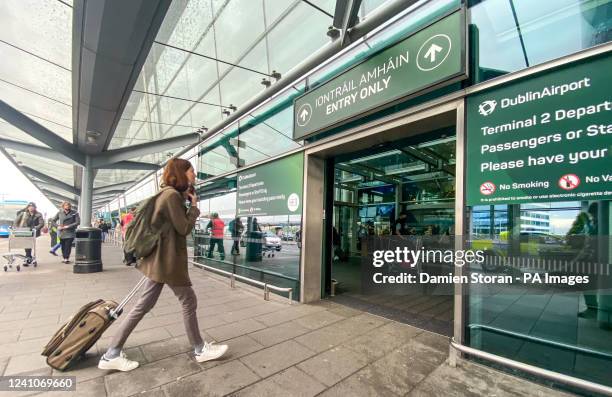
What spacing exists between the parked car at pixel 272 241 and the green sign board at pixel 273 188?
444mm

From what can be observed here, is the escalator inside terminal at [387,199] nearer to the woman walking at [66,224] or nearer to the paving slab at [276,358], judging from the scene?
the paving slab at [276,358]

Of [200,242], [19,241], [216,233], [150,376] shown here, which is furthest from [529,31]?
[19,241]

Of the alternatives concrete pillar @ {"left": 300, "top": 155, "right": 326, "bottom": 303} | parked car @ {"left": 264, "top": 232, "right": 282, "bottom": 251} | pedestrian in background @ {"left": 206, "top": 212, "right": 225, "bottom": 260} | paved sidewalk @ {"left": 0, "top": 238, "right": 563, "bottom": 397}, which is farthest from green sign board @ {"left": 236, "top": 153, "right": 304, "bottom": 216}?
paved sidewalk @ {"left": 0, "top": 238, "right": 563, "bottom": 397}

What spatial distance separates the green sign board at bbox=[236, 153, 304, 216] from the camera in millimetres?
5004

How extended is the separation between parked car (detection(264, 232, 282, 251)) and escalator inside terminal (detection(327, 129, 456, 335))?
1427 millimetres

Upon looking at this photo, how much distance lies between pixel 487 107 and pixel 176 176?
9.99ft

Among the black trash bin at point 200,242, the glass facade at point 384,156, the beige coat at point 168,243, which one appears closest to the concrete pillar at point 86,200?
the glass facade at point 384,156

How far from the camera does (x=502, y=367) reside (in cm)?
257

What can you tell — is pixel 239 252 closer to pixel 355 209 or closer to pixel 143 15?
pixel 143 15

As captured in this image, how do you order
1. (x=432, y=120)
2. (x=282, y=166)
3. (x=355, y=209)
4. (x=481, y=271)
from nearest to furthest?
(x=481, y=271)
(x=432, y=120)
(x=282, y=166)
(x=355, y=209)

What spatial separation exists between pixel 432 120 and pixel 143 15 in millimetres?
3690

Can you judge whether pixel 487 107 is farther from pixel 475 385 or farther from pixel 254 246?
pixel 254 246

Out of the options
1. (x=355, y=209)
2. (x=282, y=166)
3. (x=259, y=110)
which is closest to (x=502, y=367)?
(x=282, y=166)

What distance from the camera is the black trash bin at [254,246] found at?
6055 millimetres
